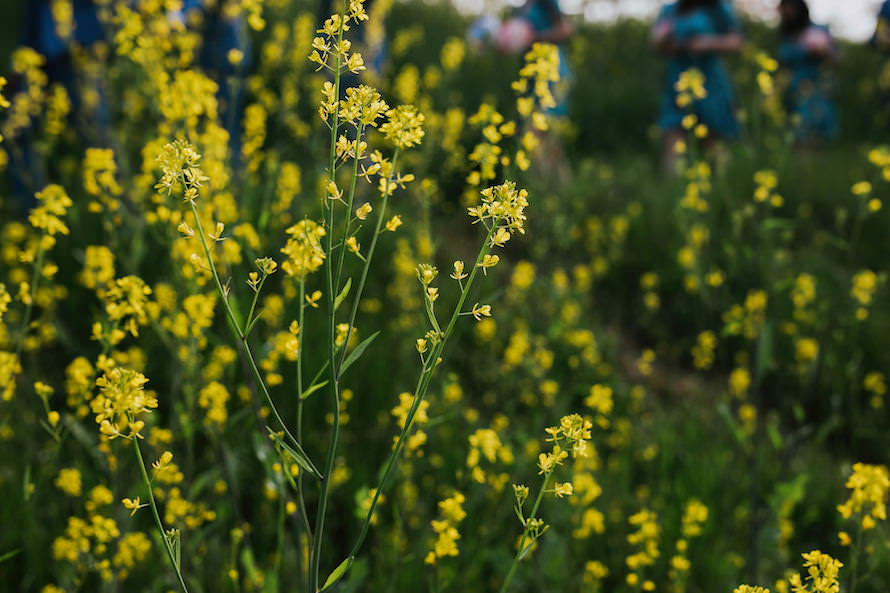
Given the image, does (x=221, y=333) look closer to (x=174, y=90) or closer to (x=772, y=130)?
(x=174, y=90)

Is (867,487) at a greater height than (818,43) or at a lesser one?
lesser

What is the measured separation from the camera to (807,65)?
7.70 m

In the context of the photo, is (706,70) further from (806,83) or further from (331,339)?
(331,339)

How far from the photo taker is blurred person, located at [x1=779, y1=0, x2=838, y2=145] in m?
7.28

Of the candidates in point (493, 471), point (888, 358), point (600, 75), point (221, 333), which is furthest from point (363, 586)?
point (600, 75)

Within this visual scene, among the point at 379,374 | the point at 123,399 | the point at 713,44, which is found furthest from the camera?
the point at 713,44

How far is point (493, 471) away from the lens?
2.80 meters

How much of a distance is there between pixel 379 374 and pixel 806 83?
20.4 feet

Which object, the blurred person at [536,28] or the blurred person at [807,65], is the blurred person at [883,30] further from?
the blurred person at [536,28]

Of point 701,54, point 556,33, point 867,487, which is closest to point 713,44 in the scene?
point 701,54

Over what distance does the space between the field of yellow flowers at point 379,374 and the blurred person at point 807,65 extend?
8.88ft

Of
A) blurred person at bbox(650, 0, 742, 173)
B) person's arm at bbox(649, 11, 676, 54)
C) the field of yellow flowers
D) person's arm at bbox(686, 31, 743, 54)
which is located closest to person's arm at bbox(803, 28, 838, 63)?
blurred person at bbox(650, 0, 742, 173)

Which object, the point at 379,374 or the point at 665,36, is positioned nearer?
the point at 379,374

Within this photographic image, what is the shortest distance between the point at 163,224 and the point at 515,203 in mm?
1283
